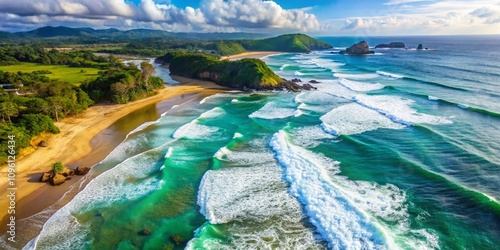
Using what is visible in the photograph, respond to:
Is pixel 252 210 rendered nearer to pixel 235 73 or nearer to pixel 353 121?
pixel 353 121

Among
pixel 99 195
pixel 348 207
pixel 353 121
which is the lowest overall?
pixel 99 195

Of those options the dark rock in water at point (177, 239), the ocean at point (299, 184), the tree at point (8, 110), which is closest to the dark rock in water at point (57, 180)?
the ocean at point (299, 184)

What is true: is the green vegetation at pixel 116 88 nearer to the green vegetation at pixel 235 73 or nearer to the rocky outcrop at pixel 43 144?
the rocky outcrop at pixel 43 144

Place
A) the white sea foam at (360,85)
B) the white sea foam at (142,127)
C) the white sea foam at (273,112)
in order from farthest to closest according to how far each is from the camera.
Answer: the white sea foam at (360,85)
the white sea foam at (273,112)
the white sea foam at (142,127)

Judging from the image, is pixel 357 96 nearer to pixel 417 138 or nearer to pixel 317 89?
pixel 317 89

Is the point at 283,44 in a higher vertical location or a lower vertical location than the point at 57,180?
higher

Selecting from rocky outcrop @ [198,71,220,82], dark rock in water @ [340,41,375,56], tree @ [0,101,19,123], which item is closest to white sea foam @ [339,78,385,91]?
rocky outcrop @ [198,71,220,82]

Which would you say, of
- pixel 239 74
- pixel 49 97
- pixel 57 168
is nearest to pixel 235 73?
pixel 239 74
